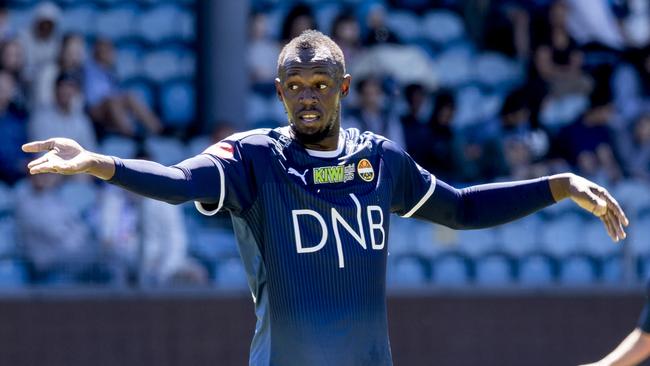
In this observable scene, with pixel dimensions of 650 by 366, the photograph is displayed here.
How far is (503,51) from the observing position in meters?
13.4

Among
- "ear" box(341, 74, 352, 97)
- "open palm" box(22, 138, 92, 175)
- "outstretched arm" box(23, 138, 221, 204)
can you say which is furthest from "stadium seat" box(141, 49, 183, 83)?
"open palm" box(22, 138, 92, 175)

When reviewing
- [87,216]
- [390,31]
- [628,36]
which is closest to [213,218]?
[87,216]

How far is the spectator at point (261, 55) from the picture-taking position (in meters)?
12.1

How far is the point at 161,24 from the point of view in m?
12.7

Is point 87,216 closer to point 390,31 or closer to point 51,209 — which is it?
point 51,209

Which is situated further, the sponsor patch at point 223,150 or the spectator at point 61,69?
the spectator at point 61,69

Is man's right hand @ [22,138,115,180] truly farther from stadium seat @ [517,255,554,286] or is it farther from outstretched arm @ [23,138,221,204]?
stadium seat @ [517,255,554,286]

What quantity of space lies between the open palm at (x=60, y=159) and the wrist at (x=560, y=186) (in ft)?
5.89

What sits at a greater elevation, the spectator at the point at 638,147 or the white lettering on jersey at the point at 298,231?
the spectator at the point at 638,147

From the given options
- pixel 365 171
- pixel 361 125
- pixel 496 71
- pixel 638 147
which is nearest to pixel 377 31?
pixel 496 71

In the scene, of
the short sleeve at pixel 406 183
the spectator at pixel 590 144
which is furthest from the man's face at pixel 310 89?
the spectator at pixel 590 144

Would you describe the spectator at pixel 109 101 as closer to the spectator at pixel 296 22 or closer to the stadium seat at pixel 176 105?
the stadium seat at pixel 176 105

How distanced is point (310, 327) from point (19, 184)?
19.6 feet

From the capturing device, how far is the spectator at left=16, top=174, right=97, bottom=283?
29.9 ft
